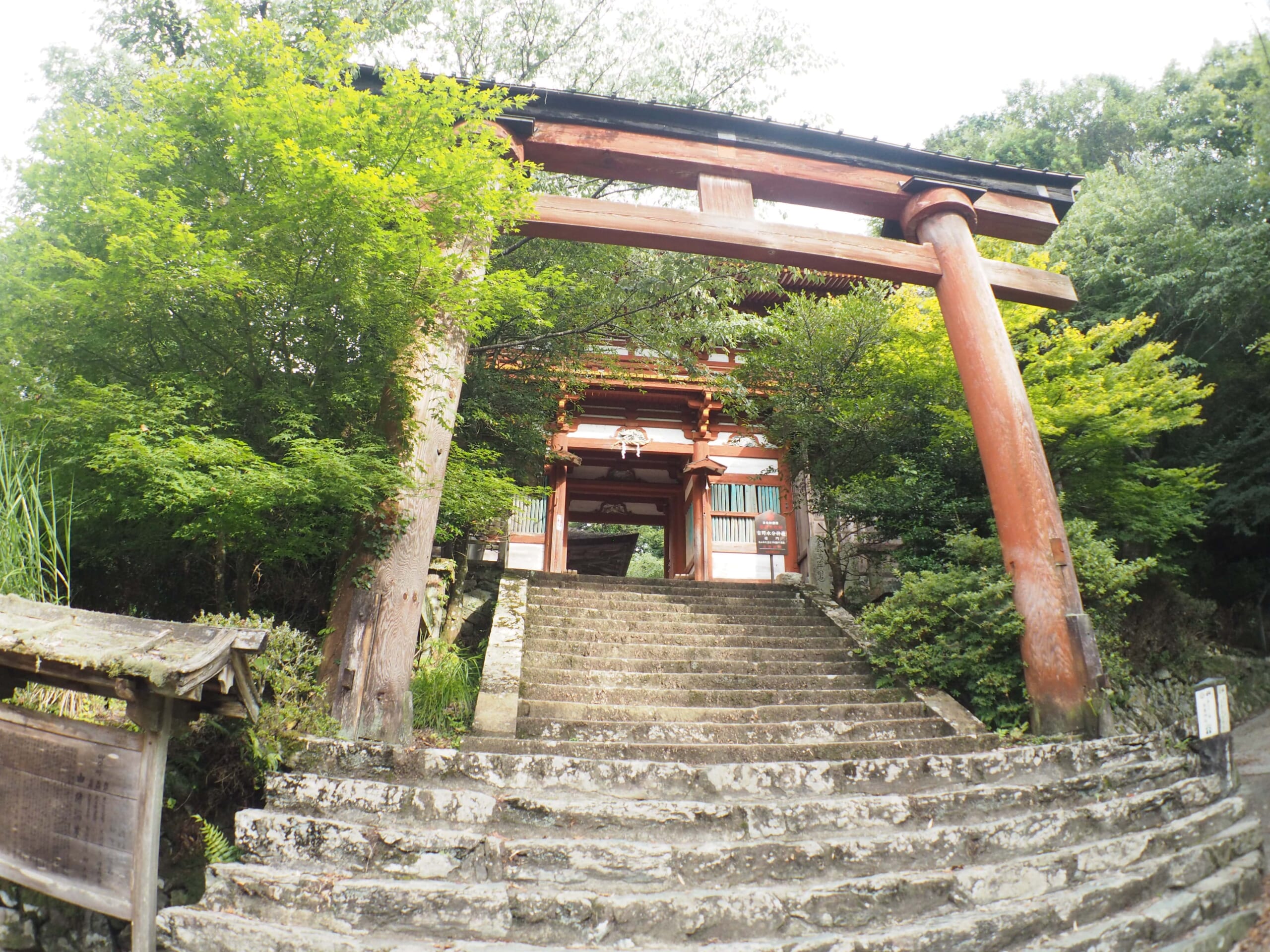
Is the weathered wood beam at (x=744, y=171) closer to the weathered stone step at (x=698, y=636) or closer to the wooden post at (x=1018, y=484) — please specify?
the wooden post at (x=1018, y=484)

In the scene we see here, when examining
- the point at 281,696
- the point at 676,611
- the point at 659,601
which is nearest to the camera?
the point at 281,696

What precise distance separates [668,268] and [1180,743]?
263 inches

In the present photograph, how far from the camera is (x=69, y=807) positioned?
8.91ft

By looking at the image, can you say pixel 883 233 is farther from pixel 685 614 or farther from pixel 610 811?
pixel 610 811

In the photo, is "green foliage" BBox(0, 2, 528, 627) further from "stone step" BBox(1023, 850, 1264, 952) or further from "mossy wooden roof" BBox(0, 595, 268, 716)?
"stone step" BBox(1023, 850, 1264, 952)

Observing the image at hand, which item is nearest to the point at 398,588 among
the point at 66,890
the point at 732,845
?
the point at 66,890

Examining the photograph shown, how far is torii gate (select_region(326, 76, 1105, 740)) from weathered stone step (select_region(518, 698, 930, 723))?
1.16 metres

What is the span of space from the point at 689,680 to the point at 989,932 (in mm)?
3045

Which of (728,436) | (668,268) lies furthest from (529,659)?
(728,436)

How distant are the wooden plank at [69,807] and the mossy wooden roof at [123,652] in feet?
0.68

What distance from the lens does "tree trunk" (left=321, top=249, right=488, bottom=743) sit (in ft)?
13.0

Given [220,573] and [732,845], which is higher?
[220,573]

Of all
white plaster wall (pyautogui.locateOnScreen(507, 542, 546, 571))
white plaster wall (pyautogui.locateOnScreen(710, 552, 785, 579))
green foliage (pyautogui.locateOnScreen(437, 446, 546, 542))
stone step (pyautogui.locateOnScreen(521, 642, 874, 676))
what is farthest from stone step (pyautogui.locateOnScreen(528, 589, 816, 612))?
white plaster wall (pyautogui.locateOnScreen(507, 542, 546, 571))

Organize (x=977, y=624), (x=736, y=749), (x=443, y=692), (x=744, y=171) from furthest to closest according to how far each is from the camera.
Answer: (x=744, y=171) < (x=977, y=624) < (x=443, y=692) < (x=736, y=749)
